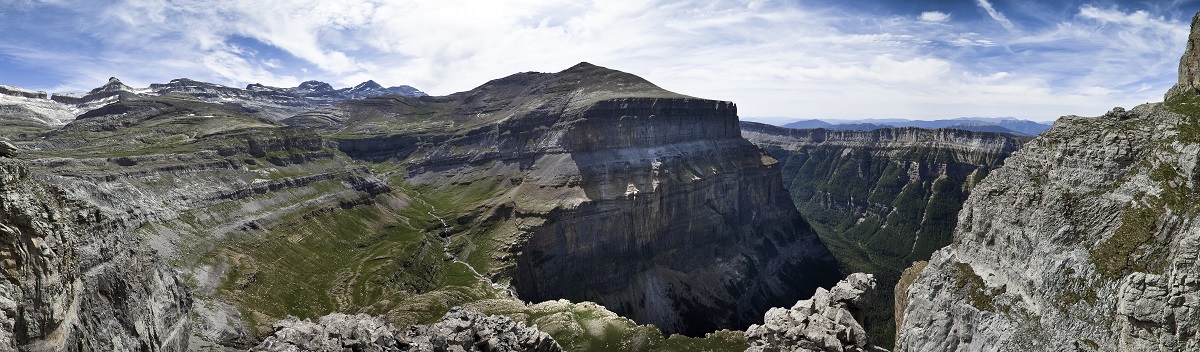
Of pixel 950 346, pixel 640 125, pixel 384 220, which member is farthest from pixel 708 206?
pixel 950 346

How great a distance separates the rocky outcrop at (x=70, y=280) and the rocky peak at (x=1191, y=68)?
9719 cm

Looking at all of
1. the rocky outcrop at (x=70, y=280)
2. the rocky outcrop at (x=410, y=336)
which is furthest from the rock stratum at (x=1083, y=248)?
the rocky outcrop at (x=70, y=280)

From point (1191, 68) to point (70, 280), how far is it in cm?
10326

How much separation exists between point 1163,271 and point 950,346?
21.0 meters

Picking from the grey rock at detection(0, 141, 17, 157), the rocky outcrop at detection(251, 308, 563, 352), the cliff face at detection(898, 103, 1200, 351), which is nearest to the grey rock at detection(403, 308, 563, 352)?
the rocky outcrop at detection(251, 308, 563, 352)

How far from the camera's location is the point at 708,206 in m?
196

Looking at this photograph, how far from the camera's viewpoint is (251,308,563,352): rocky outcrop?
52.3m

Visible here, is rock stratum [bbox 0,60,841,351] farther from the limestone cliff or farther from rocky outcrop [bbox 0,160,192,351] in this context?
rocky outcrop [bbox 0,160,192,351]

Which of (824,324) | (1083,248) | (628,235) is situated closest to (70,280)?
(824,324)

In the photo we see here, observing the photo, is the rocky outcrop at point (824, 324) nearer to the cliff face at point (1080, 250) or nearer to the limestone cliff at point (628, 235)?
the cliff face at point (1080, 250)

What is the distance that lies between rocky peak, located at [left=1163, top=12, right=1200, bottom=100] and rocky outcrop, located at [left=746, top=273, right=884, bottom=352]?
124 feet

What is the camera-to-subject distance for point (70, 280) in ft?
110

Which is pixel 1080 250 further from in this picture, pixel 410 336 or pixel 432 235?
pixel 432 235

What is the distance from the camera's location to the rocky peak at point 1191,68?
5247 centimetres
